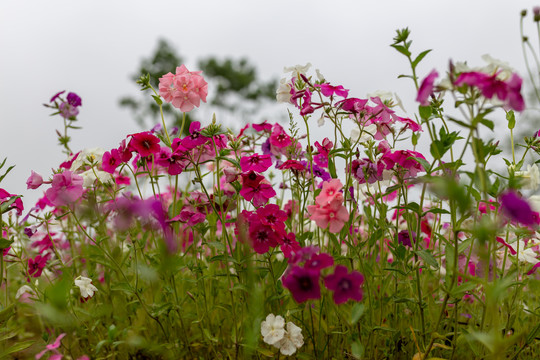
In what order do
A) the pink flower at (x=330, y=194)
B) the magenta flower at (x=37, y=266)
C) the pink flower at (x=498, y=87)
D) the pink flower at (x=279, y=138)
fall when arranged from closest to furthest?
1. the pink flower at (x=498, y=87)
2. the pink flower at (x=330, y=194)
3. the pink flower at (x=279, y=138)
4. the magenta flower at (x=37, y=266)

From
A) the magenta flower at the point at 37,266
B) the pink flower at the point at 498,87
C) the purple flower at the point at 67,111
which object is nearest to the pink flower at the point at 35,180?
the magenta flower at the point at 37,266

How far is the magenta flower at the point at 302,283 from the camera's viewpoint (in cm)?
124

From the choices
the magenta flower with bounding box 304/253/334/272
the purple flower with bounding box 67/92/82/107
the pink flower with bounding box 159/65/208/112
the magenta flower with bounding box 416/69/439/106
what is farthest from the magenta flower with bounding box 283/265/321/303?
the purple flower with bounding box 67/92/82/107

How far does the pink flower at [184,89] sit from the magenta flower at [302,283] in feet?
3.01

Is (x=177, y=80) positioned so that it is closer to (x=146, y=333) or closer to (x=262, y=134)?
(x=262, y=134)

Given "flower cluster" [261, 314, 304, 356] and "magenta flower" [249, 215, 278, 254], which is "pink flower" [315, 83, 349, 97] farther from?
"flower cluster" [261, 314, 304, 356]

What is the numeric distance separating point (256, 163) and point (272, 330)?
651 mm

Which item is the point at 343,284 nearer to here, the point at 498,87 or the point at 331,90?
the point at 498,87

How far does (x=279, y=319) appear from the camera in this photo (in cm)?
169

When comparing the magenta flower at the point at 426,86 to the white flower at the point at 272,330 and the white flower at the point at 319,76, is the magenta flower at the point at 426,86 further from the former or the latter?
the white flower at the point at 272,330

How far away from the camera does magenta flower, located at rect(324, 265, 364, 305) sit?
127cm

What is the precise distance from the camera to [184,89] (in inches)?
74.9

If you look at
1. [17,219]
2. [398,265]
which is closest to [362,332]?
[398,265]

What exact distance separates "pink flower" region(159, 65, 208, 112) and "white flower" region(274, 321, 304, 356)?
937 millimetres
